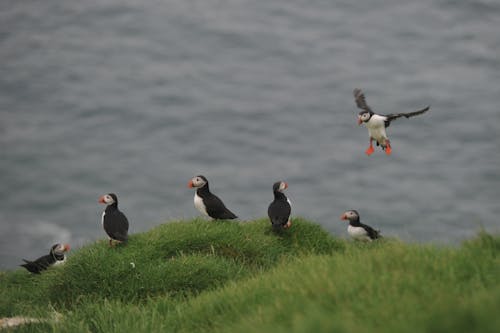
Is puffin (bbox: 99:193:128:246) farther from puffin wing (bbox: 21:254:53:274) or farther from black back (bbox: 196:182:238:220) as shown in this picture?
puffin wing (bbox: 21:254:53:274)

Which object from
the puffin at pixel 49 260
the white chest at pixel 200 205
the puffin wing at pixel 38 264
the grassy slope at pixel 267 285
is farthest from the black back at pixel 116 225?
the puffin wing at pixel 38 264

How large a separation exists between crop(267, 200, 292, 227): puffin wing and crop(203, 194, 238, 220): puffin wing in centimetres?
80

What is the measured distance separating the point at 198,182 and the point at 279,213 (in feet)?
6.16

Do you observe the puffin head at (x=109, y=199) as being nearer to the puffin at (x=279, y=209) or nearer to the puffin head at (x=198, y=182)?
the puffin head at (x=198, y=182)

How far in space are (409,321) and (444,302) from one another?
1.79ft

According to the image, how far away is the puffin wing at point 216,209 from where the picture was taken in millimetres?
15289

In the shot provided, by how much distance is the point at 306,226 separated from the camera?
16.1 m

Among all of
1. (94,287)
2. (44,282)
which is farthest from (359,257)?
(44,282)

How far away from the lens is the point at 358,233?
17.4 metres

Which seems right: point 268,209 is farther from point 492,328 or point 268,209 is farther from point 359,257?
point 492,328

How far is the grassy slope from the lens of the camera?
6.93 m

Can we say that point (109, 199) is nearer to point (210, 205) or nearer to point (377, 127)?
point (210, 205)

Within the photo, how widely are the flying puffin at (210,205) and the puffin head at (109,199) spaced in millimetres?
1592

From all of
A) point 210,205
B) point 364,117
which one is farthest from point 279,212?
point 364,117
